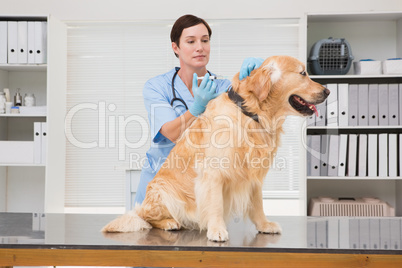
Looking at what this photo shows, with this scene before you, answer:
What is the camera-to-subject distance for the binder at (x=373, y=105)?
3.32 meters

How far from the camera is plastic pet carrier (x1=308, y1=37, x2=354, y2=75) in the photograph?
11.1ft

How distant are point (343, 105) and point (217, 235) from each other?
7.59 feet

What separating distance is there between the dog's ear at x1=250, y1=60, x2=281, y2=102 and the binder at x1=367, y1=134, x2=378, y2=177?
7.31 ft

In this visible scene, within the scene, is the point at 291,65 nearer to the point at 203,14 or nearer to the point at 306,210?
the point at 306,210

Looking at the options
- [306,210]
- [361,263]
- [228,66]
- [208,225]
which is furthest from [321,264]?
[228,66]

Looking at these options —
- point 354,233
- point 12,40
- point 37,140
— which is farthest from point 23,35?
point 354,233

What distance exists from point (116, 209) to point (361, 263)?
2.93 metres

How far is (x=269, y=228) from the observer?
4.75ft

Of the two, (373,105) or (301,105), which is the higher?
(373,105)

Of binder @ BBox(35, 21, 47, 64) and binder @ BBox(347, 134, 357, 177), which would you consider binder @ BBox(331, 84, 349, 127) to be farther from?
binder @ BBox(35, 21, 47, 64)

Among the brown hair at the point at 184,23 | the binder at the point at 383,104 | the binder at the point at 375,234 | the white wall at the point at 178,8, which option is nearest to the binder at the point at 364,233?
the binder at the point at 375,234

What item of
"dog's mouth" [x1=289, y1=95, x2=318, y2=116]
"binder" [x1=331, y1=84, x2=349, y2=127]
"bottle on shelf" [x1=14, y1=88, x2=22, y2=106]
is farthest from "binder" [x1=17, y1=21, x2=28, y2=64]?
"dog's mouth" [x1=289, y1=95, x2=318, y2=116]

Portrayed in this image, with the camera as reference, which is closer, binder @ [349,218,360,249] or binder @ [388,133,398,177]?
binder @ [349,218,360,249]

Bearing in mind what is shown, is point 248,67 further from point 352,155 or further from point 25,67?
point 25,67
